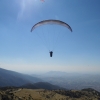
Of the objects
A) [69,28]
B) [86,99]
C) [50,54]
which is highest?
[69,28]

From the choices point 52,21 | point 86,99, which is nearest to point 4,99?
point 52,21

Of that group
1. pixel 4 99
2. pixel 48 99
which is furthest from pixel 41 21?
pixel 48 99

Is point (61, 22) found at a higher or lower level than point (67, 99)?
higher

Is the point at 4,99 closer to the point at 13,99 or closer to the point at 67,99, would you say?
the point at 13,99

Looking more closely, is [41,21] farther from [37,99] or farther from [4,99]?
[37,99]

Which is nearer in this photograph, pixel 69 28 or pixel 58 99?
pixel 69 28

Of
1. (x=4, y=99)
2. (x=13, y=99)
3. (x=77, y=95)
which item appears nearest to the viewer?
(x=4, y=99)

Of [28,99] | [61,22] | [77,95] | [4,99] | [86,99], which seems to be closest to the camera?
[61,22]

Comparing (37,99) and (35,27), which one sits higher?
(35,27)

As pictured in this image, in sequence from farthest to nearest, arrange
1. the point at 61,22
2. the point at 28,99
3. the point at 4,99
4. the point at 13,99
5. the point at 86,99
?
1. the point at 86,99
2. the point at 28,99
3. the point at 13,99
4. the point at 4,99
5. the point at 61,22
